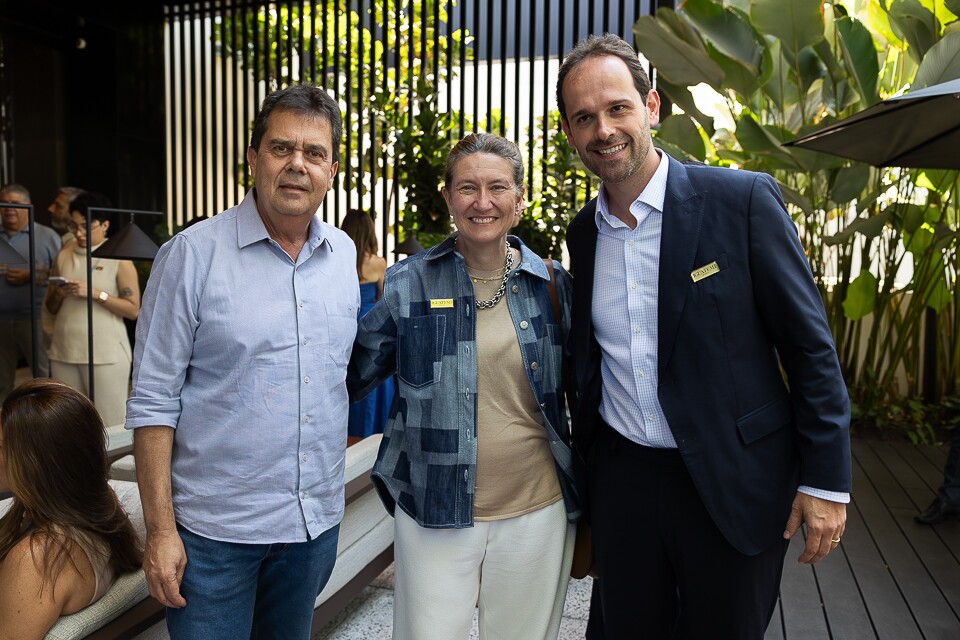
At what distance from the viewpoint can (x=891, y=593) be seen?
318 centimetres

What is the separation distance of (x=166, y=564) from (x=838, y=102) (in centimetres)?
474

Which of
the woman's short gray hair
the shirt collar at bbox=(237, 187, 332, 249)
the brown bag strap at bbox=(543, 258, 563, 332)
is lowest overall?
the brown bag strap at bbox=(543, 258, 563, 332)

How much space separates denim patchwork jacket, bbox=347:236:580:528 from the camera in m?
1.80

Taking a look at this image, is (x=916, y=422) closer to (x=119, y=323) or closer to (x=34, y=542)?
(x=119, y=323)

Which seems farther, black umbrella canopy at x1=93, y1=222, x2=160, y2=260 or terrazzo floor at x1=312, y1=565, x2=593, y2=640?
black umbrella canopy at x1=93, y1=222, x2=160, y2=260

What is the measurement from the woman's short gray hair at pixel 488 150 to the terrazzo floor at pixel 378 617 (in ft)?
5.68

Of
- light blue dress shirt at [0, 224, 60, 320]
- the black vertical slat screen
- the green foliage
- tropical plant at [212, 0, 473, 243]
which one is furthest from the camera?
the black vertical slat screen

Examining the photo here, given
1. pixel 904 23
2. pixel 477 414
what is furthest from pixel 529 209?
pixel 477 414

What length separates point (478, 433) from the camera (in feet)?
5.96

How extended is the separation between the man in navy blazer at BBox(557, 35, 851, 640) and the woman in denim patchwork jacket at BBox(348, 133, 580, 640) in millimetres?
110

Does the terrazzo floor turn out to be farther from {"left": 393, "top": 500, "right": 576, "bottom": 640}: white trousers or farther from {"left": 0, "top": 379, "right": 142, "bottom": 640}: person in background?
{"left": 0, "top": 379, "right": 142, "bottom": 640}: person in background

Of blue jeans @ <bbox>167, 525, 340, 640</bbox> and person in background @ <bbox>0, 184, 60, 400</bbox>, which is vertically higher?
person in background @ <bbox>0, 184, 60, 400</bbox>

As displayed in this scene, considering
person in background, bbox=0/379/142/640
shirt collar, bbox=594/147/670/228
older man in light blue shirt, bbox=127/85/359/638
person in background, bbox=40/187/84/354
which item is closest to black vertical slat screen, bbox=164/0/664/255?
person in background, bbox=40/187/84/354

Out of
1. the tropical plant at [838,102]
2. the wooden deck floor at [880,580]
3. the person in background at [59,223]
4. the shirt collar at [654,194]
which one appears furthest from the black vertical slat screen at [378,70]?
the shirt collar at [654,194]
